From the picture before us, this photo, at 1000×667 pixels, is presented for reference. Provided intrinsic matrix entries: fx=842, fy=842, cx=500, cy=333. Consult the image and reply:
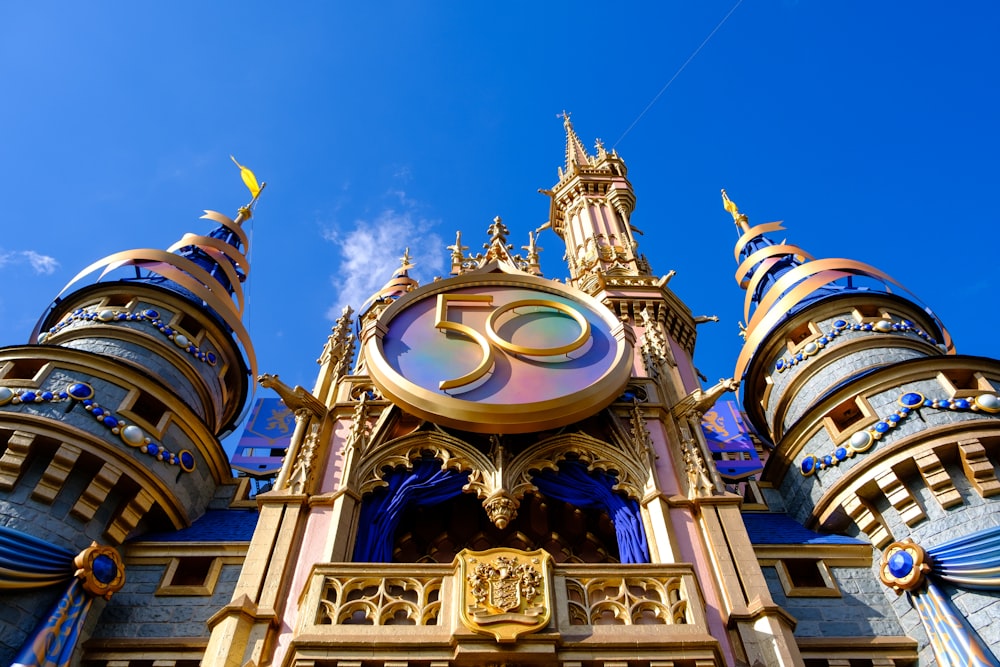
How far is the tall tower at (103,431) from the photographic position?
1266cm

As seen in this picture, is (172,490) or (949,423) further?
(172,490)

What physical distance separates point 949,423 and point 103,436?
1535 centimetres

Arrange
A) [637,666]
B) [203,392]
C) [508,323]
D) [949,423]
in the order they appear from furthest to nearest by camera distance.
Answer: [203,392]
[508,323]
[949,423]
[637,666]

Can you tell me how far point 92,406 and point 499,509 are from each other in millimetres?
7908

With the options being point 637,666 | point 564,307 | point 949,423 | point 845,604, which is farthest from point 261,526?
point 949,423

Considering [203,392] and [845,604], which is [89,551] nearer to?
[203,392]

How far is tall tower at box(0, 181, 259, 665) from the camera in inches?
499

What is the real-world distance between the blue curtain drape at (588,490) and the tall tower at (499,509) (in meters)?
0.04

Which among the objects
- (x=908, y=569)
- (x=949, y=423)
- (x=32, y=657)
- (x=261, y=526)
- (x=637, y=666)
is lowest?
(x=637, y=666)

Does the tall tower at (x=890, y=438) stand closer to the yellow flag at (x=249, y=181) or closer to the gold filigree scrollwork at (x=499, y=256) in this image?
the gold filigree scrollwork at (x=499, y=256)

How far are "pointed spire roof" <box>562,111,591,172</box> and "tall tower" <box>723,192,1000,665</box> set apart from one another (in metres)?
16.6

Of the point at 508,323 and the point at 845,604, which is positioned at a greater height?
the point at 508,323

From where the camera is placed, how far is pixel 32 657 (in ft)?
38.1

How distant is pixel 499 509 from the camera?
45.4ft
